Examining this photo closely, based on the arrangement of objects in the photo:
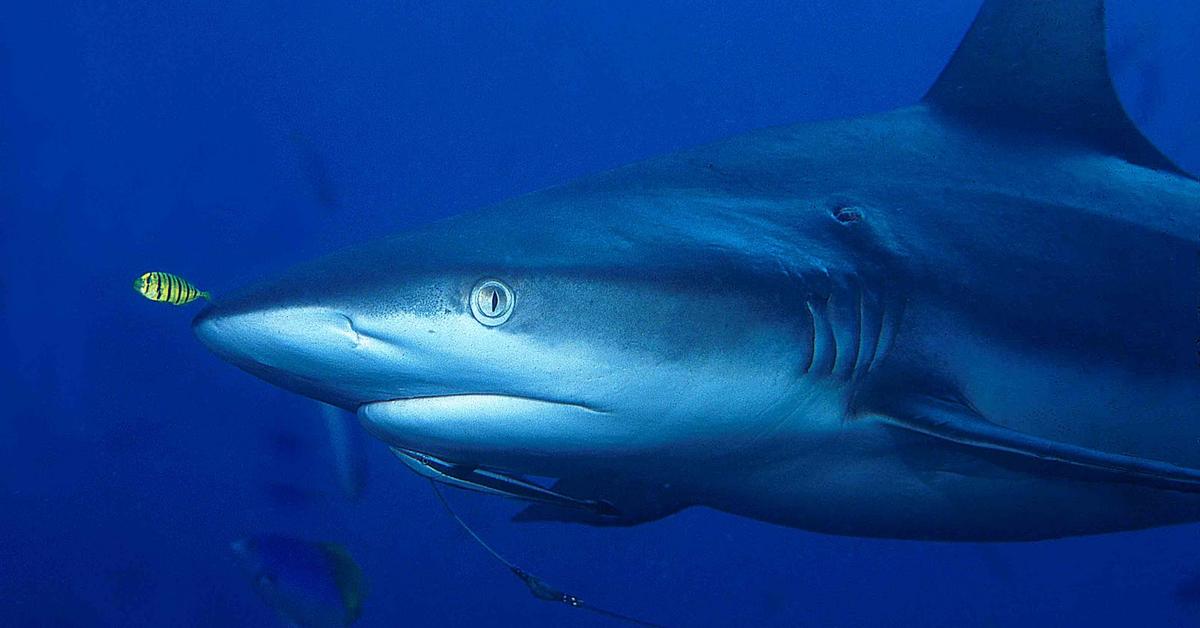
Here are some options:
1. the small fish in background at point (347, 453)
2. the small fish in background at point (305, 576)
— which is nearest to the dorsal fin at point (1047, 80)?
the small fish in background at point (305, 576)

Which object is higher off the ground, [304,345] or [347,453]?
[347,453]

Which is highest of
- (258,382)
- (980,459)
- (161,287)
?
(258,382)

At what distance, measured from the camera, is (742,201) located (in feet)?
7.40

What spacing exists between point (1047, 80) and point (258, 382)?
1575cm

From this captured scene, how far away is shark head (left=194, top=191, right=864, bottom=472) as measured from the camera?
1.48 meters

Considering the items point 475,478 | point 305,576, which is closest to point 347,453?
point 305,576

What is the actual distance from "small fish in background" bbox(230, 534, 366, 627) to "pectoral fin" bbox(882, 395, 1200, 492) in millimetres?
4262

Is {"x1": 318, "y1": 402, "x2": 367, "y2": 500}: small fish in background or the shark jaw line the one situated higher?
{"x1": 318, "y1": 402, "x2": 367, "y2": 500}: small fish in background

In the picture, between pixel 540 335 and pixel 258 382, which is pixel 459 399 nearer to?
pixel 540 335

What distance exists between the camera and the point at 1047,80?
3.00 meters

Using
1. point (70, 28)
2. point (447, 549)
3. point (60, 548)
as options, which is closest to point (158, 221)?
point (70, 28)

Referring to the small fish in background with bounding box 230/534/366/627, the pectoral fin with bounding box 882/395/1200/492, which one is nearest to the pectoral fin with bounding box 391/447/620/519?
the pectoral fin with bounding box 882/395/1200/492

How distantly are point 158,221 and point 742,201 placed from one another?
2108 cm

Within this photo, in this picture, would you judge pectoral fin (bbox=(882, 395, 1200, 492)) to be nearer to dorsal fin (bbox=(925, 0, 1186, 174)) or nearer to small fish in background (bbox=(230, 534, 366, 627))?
dorsal fin (bbox=(925, 0, 1186, 174))
